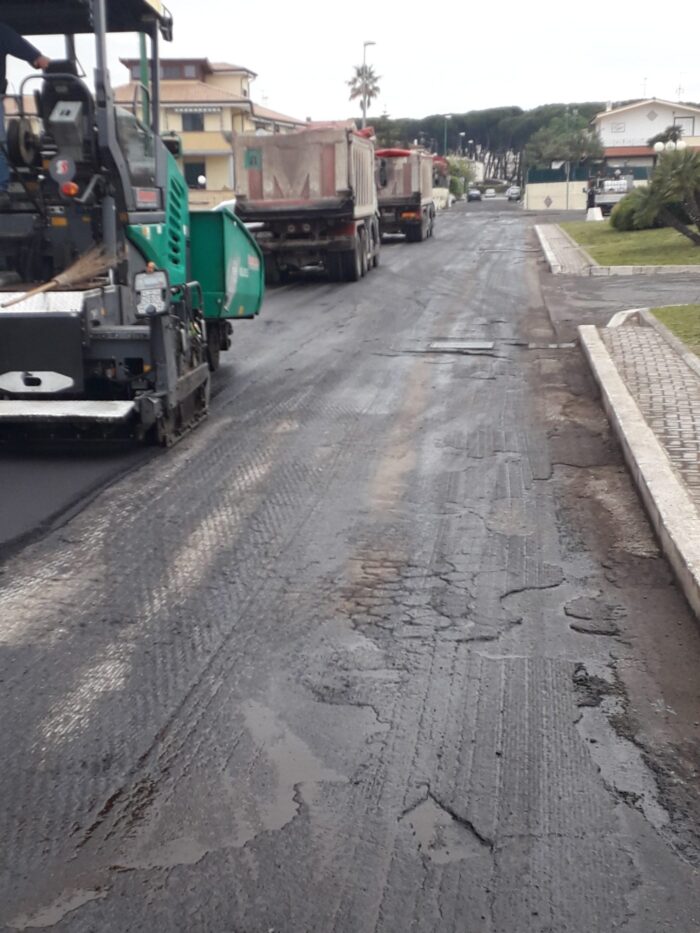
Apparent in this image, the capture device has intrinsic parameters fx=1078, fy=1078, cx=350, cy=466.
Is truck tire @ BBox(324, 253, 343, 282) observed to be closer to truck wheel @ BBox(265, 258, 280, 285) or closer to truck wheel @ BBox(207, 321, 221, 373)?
truck wheel @ BBox(265, 258, 280, 285)

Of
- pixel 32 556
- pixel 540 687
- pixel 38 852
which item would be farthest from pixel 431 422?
pixel 38 852

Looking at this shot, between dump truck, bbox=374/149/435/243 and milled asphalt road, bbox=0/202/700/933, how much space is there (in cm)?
2618

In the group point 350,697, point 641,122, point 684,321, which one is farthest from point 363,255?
point 641,122

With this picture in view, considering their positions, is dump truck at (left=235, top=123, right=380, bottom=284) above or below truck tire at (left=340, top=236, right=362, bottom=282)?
above

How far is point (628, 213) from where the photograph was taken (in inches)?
1237

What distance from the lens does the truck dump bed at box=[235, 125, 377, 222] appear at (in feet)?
67.7

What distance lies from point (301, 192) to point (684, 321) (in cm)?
943

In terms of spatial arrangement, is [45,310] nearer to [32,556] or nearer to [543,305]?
[32,556]

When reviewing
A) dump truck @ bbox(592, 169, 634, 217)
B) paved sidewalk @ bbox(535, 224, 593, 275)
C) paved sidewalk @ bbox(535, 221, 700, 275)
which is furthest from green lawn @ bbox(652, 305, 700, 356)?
dump truck @ bbox(592, 169, 634, 217)

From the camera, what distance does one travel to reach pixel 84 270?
8242 millimetres

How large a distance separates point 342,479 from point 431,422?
1.88 metres

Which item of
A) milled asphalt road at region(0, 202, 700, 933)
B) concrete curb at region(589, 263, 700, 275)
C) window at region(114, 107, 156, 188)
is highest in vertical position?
window at region(114, 107, 156, 188)

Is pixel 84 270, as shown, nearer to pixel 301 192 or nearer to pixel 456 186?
pixel 301 192

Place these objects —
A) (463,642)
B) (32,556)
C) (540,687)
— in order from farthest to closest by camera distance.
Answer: (32,556) < (463,642) < (540,687)
